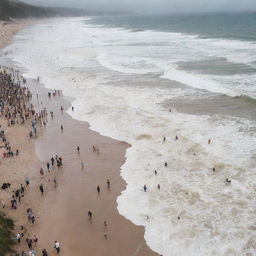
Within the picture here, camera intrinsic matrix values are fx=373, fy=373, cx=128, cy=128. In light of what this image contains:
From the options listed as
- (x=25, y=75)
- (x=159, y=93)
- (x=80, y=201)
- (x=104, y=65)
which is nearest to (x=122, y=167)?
(x=80, y=201)

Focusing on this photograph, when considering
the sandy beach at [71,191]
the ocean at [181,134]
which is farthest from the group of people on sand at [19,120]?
the ocean at [181,134]

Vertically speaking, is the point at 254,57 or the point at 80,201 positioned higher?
the point at 254,57

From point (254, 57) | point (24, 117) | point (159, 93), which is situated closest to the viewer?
point (24, 117)

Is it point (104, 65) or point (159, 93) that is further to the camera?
point (104, 65)

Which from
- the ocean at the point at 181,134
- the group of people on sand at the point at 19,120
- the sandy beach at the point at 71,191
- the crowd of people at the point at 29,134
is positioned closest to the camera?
the sandy beach at the point at 71,191

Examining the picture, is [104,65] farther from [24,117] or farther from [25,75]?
[24,117]

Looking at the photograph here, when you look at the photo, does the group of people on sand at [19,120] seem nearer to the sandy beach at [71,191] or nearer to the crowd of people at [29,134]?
the crowd of people at [29,134]

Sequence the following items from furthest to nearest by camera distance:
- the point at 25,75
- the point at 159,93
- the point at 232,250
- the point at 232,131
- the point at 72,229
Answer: the point at 25,75 < the point at 159,93 < the point at 232,131 < the point at 72,229 < the point at 232,250

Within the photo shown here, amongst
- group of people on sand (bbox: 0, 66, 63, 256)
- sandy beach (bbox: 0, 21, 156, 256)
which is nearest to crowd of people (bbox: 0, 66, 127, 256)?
group of people on sand (bbox: 0, 66, 63, 256)
